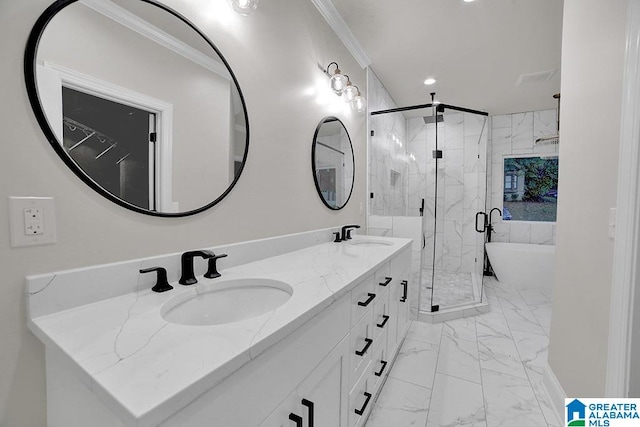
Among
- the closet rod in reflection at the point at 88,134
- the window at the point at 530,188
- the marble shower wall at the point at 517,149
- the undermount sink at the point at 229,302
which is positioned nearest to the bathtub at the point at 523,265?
the marble shower wall at the point at 517,149

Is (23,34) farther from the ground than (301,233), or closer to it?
farther from the ground

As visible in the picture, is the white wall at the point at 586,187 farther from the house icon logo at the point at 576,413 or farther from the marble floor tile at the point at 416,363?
the marble floor tile at the point at 416,363

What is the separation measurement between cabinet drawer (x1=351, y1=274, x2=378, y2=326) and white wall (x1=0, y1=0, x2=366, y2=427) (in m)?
0.59

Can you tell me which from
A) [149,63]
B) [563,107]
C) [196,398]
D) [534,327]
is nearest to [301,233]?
[149,63]

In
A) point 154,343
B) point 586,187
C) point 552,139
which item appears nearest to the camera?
point 154,343

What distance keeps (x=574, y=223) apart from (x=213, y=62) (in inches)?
76.7

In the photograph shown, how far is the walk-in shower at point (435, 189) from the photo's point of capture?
289cm

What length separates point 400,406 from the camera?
1.53 meters

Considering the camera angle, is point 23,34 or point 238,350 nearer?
point 238,350

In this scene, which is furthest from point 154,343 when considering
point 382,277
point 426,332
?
point 426,332

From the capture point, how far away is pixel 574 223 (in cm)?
141

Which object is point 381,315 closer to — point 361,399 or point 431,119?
point 361,399

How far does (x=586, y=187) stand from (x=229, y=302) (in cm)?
170

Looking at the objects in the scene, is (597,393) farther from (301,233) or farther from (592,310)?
(301,233)
